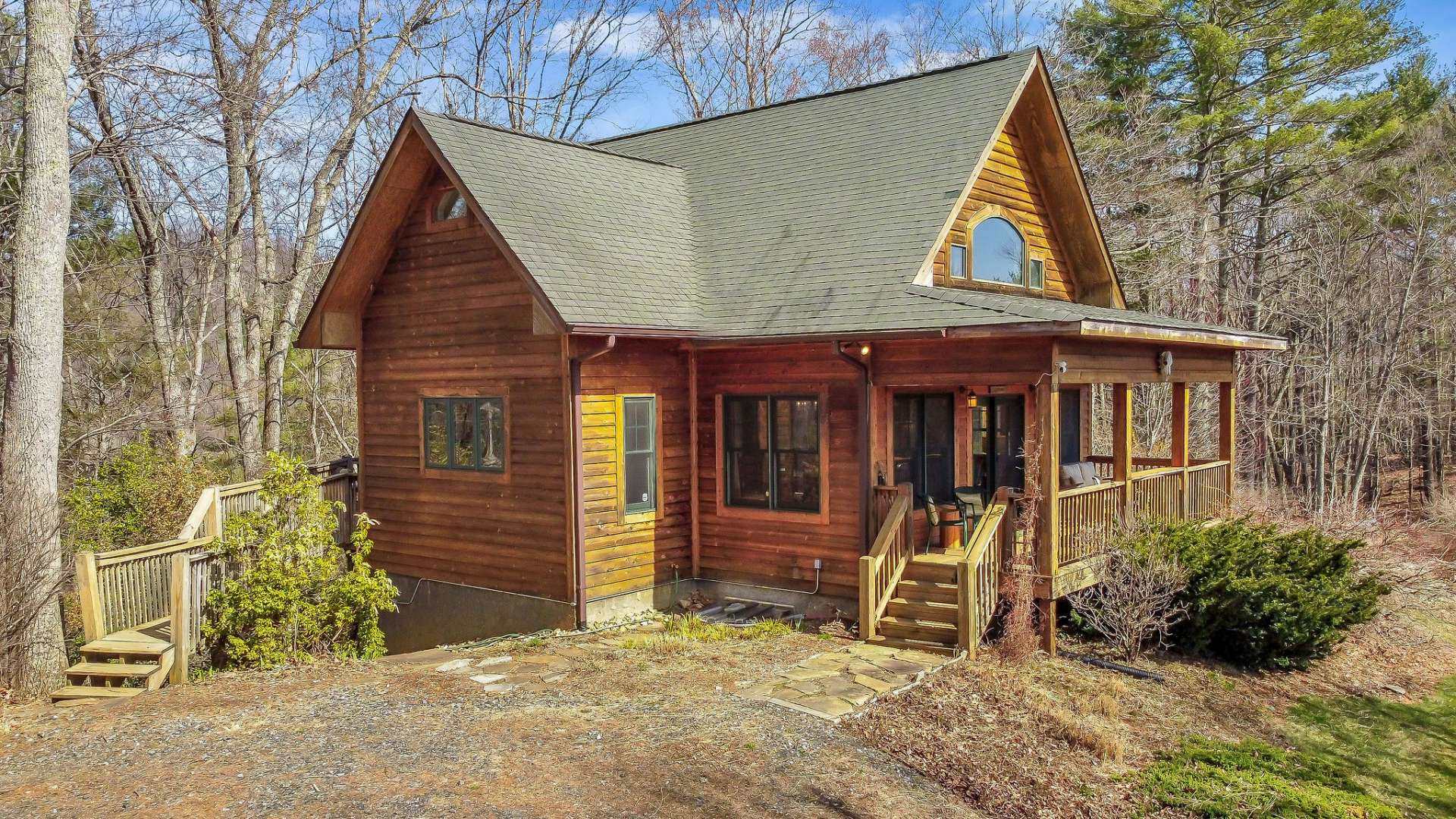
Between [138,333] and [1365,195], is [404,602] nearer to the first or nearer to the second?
[138,333]

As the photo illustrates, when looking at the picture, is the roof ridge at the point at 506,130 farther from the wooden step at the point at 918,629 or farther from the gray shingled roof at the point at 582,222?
the wooden step at the point at 918,629

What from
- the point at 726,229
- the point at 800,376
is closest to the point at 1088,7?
the point at 726,229

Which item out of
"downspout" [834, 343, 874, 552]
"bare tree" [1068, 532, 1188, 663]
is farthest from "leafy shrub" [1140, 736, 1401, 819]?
"downspout" [834, 343, 874, 552]

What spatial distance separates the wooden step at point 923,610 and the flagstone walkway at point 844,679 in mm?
555

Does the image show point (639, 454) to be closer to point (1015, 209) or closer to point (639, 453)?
point (639, 453)

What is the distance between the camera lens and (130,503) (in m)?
14.5

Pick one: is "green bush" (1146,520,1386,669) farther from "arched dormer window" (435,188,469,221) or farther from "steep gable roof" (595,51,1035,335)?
"arched dormer window" (435,188,469,221)

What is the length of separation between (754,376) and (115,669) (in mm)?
7377

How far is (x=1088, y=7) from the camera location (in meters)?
27.6

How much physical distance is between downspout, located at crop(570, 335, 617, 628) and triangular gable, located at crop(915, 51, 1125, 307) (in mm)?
4471

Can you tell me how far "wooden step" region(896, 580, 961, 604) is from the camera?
1100 cm

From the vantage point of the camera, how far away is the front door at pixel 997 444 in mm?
13969

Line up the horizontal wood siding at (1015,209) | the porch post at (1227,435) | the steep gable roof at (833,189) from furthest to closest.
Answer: the porch post at (1227,435) → the horizontal wood siding at (1015,209) → the steep gable roof at (833,189)

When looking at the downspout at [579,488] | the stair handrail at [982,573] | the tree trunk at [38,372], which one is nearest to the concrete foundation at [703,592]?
the downspout at [579,488]
